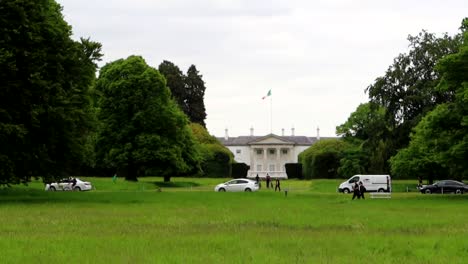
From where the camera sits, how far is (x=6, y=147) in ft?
111

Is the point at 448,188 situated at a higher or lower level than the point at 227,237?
higher

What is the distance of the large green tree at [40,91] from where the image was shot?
109ft

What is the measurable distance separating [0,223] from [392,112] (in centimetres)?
4991

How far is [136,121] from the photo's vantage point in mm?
69188

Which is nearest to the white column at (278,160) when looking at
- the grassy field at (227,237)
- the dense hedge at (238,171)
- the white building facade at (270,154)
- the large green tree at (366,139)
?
the white building facade at (270,154)

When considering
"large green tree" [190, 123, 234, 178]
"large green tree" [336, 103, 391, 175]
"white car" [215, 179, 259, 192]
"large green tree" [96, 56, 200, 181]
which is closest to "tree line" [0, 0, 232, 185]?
"white car" [215, 179, 259, 192]

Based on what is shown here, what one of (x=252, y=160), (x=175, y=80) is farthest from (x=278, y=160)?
(x=175, y=80)

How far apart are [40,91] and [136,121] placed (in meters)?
35.2

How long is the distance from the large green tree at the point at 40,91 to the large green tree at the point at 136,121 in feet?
98.3


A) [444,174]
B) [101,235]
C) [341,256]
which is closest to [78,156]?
[101,235]

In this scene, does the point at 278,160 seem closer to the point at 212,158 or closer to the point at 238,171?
the point at 238,171

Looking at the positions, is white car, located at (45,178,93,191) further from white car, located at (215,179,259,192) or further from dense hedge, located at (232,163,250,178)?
dense hedge, located at (232,163,250,178)

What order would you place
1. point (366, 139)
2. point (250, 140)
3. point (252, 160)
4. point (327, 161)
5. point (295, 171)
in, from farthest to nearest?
point (250, 140), point (252, 160), point (295, 171), point (327, 161), point (366, 139)

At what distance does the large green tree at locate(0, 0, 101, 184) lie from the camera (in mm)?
33281
